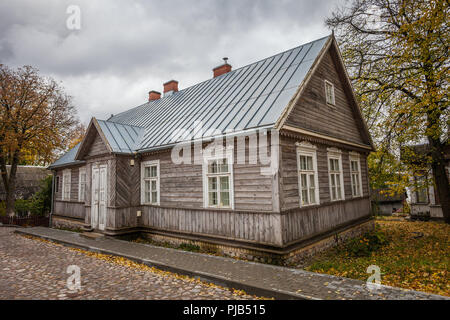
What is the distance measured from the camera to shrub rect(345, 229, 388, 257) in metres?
9.30

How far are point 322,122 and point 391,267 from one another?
17.5 ft

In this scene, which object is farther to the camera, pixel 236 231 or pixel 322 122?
pixel 322 122

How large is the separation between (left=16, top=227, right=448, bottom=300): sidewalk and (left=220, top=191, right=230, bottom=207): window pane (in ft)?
5.81

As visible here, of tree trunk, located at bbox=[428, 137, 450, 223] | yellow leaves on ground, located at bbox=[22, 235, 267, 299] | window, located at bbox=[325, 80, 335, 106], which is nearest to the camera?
yellow leaves on ground, located at bbox=[22, 235, 267, 299]

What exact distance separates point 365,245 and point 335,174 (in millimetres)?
2880

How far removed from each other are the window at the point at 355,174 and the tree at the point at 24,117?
22.5 meters

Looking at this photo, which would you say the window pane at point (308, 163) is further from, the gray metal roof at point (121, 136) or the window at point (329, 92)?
the gray metal roof at point (121, 136)

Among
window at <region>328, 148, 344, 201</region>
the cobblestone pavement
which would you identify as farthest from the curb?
window at <region>328, 148, 344, 201</region>

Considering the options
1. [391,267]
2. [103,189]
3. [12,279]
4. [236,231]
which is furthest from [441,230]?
[12,279]

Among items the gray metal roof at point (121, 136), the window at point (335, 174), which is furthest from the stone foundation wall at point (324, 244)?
the gray metal roof at point (121, 136)

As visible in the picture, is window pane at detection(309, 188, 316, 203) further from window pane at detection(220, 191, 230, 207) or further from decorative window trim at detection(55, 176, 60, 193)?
decorative window trim at detection(55, 176, 60, 193)

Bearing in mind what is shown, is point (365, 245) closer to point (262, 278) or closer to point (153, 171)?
point (262, 278)
